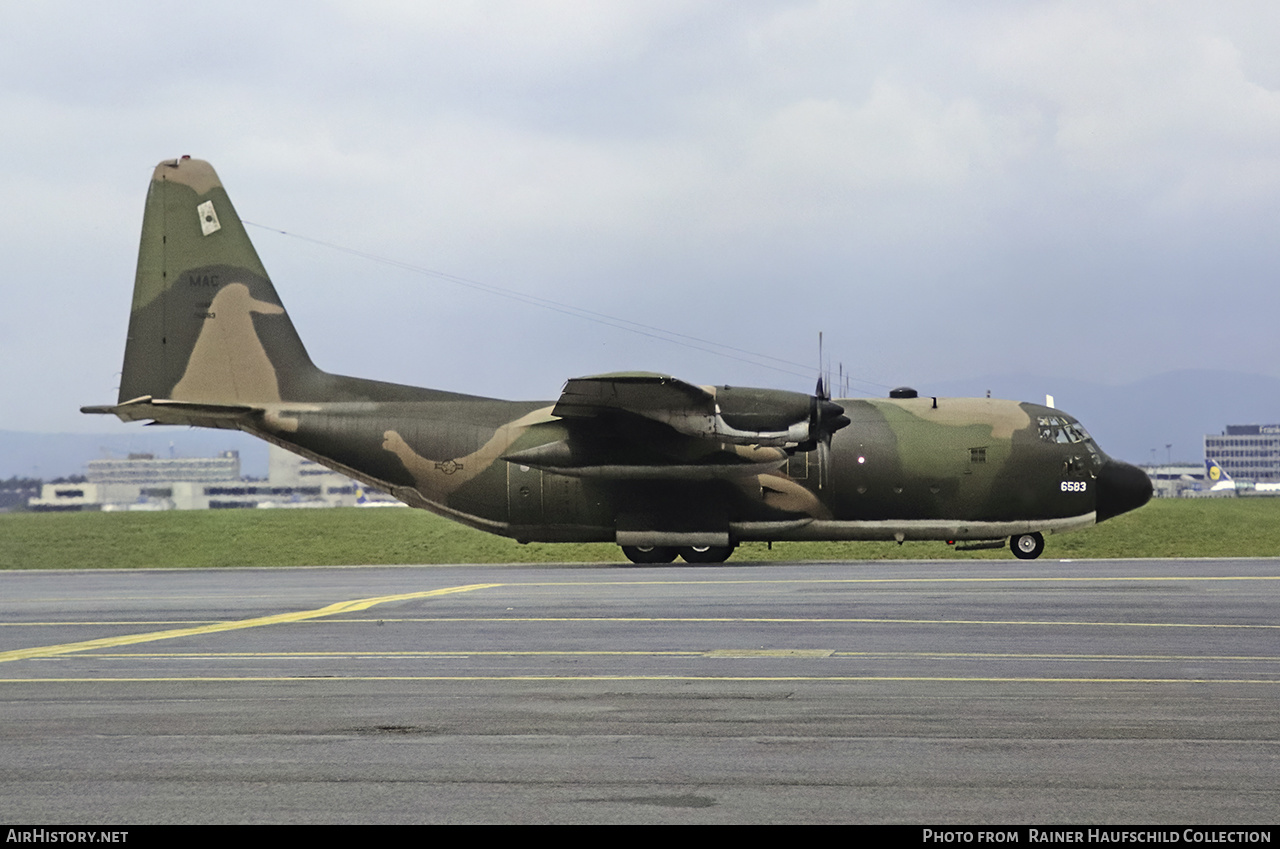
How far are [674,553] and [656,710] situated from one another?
23233 mm

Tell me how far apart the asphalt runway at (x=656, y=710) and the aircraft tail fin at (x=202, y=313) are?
1361cm

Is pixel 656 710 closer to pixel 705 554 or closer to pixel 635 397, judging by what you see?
pixel 635 397

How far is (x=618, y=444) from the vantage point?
3203cm

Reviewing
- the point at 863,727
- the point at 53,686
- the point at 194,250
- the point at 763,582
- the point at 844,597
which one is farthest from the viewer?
the point at 194,250

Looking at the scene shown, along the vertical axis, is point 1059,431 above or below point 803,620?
above

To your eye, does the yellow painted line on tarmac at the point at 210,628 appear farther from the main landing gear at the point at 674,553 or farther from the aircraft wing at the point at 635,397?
the main landing gear at the point at 674,553

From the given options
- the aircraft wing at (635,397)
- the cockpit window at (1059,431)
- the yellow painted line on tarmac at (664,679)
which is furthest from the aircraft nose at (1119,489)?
A: the yellow painted line on tarmac at (664,679)

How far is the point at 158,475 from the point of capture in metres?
181

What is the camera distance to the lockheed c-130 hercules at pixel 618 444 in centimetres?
3181

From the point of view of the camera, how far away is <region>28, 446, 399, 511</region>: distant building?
11066 cm

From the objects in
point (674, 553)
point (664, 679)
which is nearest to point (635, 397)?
point (674, 553)
